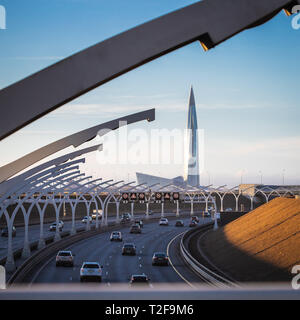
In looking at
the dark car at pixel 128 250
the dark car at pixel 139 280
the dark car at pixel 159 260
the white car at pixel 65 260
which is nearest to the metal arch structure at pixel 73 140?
the dark car at pixel 139 280

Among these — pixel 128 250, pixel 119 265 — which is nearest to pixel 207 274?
pixel 119 265

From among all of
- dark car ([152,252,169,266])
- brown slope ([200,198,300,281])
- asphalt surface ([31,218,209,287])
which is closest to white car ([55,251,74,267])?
asphalt surface ([31,218,209,287])

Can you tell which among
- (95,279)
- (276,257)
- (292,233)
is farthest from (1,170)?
(292,233)

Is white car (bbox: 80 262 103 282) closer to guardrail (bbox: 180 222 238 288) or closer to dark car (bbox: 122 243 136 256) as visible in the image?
guardrail (bbox: 180 222 238 288)

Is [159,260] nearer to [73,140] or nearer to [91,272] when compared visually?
[91,272]
